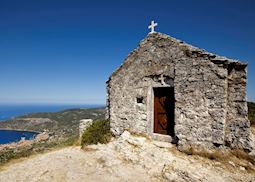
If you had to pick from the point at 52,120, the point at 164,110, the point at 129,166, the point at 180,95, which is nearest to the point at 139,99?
the point at 164,110

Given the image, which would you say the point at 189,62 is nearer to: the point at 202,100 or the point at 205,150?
the point at 202,100

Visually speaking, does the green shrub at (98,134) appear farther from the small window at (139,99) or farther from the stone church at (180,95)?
the small window at (139,99)

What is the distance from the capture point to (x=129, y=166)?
7.00 m

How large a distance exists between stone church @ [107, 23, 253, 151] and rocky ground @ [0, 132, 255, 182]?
804 mm

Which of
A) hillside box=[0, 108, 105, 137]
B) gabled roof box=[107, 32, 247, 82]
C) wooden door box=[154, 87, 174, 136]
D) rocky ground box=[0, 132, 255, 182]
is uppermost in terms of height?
gabled roof box=[107, 32, 247, 82]

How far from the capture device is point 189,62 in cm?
755

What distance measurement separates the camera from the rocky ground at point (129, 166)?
5.84 m

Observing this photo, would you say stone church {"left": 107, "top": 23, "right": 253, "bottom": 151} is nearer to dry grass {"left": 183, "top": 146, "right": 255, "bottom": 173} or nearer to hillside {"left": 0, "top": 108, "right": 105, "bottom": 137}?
dry grass {"left": 183, "top": 146, "right": 255, "bottom": 173}

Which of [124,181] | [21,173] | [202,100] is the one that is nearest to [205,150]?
[202,100]

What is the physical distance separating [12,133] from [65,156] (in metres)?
113

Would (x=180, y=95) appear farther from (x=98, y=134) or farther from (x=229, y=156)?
(x=98, y=134)

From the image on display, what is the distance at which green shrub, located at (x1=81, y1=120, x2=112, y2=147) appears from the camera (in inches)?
387

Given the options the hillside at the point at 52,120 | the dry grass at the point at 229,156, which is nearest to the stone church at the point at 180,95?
the dry grass at the point at 229,156

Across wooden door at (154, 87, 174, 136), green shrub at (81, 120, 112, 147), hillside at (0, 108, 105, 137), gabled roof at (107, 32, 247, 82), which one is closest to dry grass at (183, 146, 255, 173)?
wooden door at (154, 87, 174, 136)
